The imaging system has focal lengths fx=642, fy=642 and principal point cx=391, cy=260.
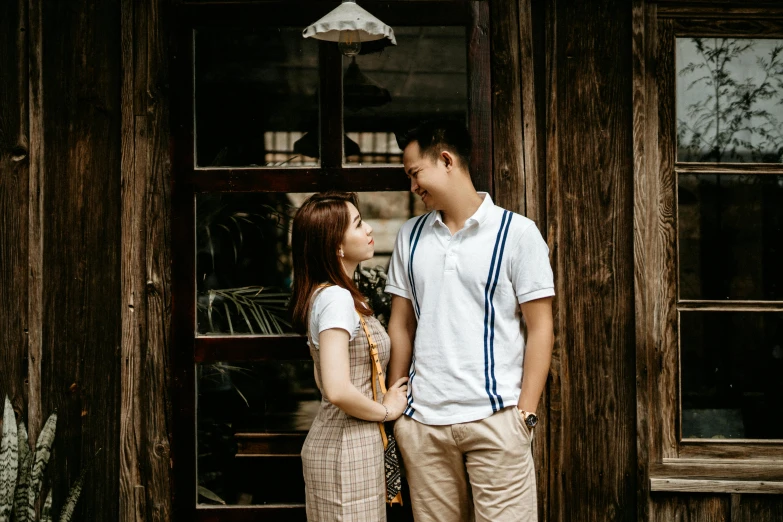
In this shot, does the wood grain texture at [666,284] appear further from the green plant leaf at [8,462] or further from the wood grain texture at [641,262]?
the green plant leaf at [8,462]

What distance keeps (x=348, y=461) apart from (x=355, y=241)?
85cm

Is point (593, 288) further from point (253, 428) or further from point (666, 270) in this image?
point (253, 428)

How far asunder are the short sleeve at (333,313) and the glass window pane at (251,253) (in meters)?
0.71

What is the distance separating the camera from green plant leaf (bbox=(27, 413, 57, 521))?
9.23 ft

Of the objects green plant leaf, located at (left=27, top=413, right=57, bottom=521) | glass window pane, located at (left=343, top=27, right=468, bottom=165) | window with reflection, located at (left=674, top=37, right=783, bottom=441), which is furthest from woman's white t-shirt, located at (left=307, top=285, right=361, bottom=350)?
window with reflection, located at (left=674, top=37, right=783, bottom=441)

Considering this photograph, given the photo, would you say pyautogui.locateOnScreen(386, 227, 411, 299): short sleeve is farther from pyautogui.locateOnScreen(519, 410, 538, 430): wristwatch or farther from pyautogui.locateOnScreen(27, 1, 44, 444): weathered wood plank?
pyautogui.locateOnScreen(27, 1, 44, 444): weathered wood plank

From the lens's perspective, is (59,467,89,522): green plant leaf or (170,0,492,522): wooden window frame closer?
(59,467,89,522): green plant leaf

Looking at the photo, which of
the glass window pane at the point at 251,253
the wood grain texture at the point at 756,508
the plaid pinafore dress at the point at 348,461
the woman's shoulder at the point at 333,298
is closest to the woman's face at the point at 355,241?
the woman's shoulder at the point at 333,298

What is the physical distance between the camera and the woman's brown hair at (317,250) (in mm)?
2514

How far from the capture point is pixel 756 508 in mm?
3070

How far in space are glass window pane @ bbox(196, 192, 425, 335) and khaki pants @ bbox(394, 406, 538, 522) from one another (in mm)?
789

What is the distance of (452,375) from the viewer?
99.3 inches

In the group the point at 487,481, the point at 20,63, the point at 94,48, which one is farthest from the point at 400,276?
the point at 20,63

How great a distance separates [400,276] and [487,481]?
903 mm
